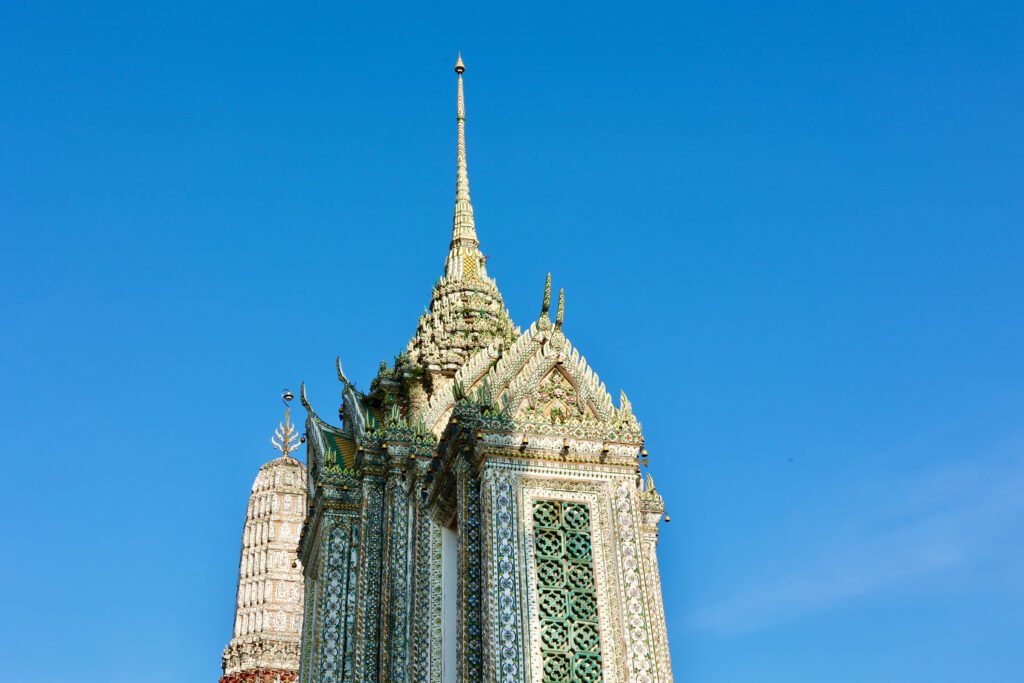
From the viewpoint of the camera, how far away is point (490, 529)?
1466cm

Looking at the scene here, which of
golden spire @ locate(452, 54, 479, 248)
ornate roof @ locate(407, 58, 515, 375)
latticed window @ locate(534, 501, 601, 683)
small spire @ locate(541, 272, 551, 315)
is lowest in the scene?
latticed window @ locate(534, 501, 601, 683)

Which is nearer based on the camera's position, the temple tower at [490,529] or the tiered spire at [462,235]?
the temple tower at [490,529]

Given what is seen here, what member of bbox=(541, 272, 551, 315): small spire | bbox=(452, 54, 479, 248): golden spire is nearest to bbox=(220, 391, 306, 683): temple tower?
bbox=(452, 54, 479, 248): golden spire

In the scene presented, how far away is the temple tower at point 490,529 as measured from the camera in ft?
46.6

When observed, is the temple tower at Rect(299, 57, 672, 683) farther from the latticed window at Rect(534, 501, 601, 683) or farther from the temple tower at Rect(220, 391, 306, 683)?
the temple tower at Rect(220, 391, 306, 683)

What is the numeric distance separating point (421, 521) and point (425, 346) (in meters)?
4.11

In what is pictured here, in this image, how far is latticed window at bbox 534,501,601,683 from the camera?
45.8 ft

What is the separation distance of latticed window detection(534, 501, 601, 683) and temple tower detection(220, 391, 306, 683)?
19.6 m

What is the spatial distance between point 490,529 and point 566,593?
3.59 feet

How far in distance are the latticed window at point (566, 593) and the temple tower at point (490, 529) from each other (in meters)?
0.02

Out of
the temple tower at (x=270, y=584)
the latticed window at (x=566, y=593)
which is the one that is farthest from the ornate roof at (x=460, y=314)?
the temple tower at (x=270, y=584)

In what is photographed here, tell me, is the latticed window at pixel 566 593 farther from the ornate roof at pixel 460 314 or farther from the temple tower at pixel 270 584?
the temple tower at pixel 270 584

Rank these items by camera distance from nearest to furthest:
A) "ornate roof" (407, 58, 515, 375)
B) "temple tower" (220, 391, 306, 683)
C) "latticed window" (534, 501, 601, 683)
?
1. "latticed window" (534, 501, 601, 683)
2. "ornate roof" (407, 58, 515, 375)
3. "temple tower" (220, 391, 306, 683)

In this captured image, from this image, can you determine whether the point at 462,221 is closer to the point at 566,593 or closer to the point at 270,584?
the point at 566,593
